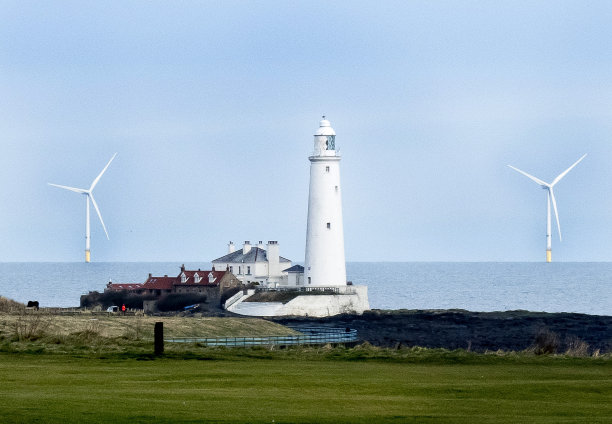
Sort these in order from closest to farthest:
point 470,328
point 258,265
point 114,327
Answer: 1. point 114,327
2. point 470,328
3. point 258,265

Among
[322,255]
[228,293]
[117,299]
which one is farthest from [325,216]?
[117,299]

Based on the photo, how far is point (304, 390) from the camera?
24.2 metres

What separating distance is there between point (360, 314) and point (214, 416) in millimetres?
55922

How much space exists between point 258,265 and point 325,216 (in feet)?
39.2

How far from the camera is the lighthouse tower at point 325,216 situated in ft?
244

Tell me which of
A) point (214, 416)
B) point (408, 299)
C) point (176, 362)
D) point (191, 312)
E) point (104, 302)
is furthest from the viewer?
point (408, 299)

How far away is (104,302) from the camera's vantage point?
80.8 meters

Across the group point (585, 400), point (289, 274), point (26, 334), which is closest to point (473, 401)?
point (585, 400)

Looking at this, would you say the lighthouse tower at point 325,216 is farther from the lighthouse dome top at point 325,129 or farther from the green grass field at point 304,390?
the green grass field at point 304,390

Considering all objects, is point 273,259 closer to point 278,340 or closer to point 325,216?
point 325,216

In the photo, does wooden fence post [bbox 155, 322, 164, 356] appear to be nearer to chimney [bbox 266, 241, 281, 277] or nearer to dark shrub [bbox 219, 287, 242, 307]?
dark shrub [bbox 219, 287, 242, 307]

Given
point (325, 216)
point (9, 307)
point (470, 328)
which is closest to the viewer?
point (9, 307)

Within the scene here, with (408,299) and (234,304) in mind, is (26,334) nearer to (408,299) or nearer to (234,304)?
(234,304)

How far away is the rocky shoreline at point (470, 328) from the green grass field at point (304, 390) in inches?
1064
